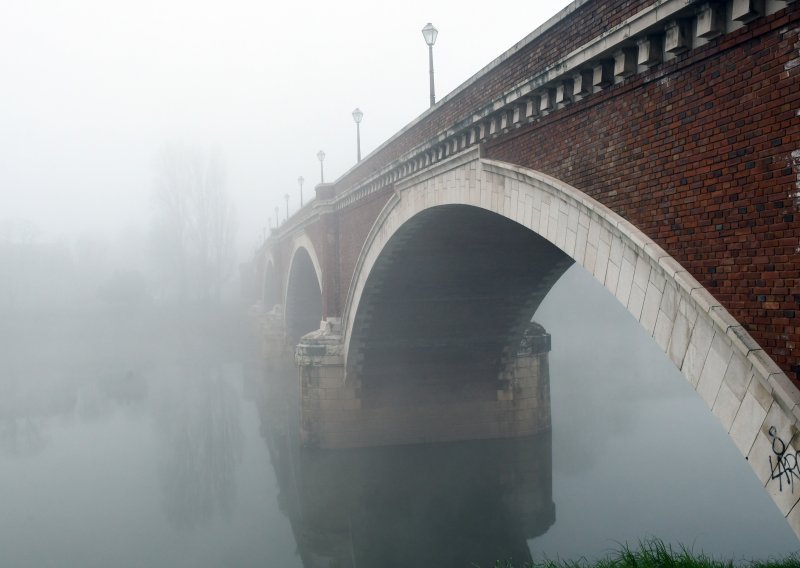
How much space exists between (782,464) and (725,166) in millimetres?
2399

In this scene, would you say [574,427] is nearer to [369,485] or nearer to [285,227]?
[369,485]

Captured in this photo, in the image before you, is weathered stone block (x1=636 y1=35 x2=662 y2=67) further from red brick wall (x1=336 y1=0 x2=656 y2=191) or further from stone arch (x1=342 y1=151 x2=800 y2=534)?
stone arch (x1=342 y1=151 x2=800 y2=534)

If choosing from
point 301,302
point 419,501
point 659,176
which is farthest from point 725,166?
point 301,302

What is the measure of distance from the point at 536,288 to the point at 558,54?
10.9 metres

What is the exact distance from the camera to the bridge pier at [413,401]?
67.1 feet

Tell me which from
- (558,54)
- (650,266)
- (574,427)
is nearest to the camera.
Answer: (650,266)

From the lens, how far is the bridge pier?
20438 mm

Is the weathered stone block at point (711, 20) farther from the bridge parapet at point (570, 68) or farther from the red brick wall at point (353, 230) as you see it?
the red brick wall at point (353, 230)

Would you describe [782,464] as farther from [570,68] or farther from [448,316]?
[448,316]

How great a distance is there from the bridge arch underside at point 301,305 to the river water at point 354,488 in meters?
5.24

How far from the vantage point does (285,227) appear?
36812mm

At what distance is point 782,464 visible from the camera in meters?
5.02

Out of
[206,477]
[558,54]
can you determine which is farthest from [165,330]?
[558,54]

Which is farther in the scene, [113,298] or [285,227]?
[113,298]
